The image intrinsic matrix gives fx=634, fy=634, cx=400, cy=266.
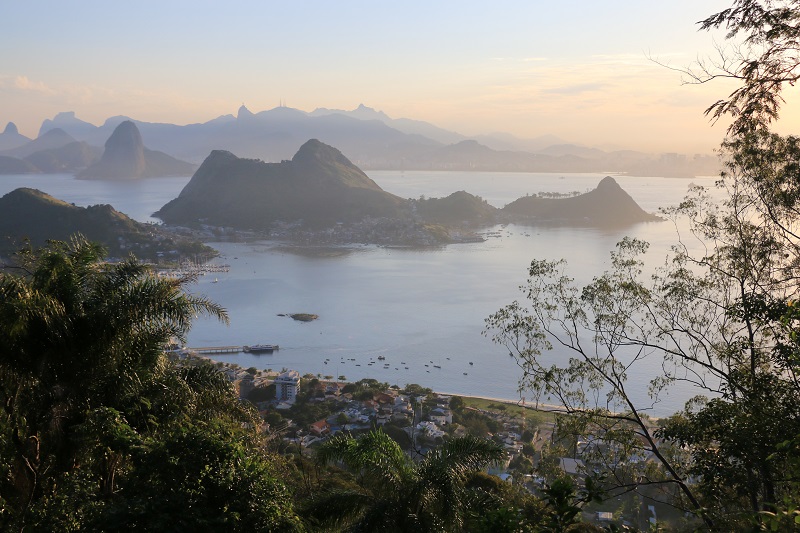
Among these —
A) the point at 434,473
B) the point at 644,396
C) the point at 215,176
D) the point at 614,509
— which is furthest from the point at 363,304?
the point at 215,176

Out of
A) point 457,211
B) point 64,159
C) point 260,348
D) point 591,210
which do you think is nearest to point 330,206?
point 457,211

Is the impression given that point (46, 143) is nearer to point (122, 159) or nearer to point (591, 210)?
point (122, 159)

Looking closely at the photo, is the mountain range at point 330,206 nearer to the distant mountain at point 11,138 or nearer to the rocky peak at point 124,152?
the rocky peak at point 124,152

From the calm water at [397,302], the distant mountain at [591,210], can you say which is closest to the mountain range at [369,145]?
the distant mountain at [591,210]

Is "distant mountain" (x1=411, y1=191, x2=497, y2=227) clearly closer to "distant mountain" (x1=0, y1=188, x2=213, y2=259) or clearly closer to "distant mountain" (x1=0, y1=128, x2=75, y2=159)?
"distant mountain" (x1=0, y1=188, x2=213, y2=259)

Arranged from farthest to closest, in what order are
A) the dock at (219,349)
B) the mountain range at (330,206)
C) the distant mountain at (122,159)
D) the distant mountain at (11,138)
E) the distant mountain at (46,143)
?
the distant mountain at (11,138), the distant mountain at (46,143), the distant mountain at (122,159), the mountain range at (330,206), the dock at (219,349)

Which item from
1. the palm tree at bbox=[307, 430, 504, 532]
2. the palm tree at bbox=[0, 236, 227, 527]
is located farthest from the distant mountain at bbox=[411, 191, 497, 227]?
the palm tree at bbox=[0, 236, 227, 527]
